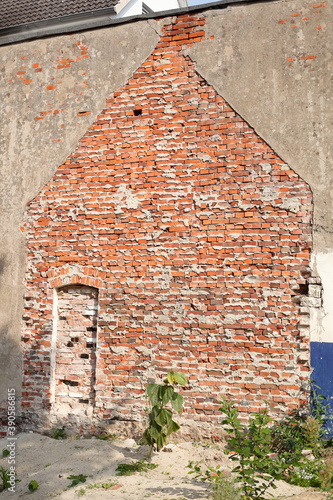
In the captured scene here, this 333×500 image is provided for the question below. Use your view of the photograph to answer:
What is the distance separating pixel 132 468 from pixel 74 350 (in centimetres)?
210

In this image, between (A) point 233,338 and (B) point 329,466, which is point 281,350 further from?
(B) point 329,466

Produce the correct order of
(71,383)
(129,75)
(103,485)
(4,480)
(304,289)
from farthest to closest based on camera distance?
1. (129,75)
2. (71,383)
3. (304,289)
4. (4,480)
5. (103,485)

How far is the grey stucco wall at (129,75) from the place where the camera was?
6.24m

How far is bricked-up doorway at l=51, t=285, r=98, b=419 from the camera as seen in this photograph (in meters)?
7.03

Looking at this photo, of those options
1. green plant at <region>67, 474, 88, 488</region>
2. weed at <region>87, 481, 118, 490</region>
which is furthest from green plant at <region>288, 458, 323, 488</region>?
green plant at <region>67, 474, 88, 488</region>

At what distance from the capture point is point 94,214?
718cm

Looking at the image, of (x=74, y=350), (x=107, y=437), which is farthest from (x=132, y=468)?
(x=74, y=350)

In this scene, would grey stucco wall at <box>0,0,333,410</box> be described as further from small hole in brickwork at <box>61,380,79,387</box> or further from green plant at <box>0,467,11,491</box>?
green plant at <box>0,467,11,491</box>

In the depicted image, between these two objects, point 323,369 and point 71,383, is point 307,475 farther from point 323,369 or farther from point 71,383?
point 71,383

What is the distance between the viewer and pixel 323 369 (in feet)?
19.3

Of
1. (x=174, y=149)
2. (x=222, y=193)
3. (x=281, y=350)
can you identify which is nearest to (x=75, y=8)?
(x=174, y=149)

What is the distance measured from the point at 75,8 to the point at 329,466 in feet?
35.4

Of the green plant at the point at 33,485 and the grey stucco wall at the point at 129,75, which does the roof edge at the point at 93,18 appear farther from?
the green plant at the point at 33,485

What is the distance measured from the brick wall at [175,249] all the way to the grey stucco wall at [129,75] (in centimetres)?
18
